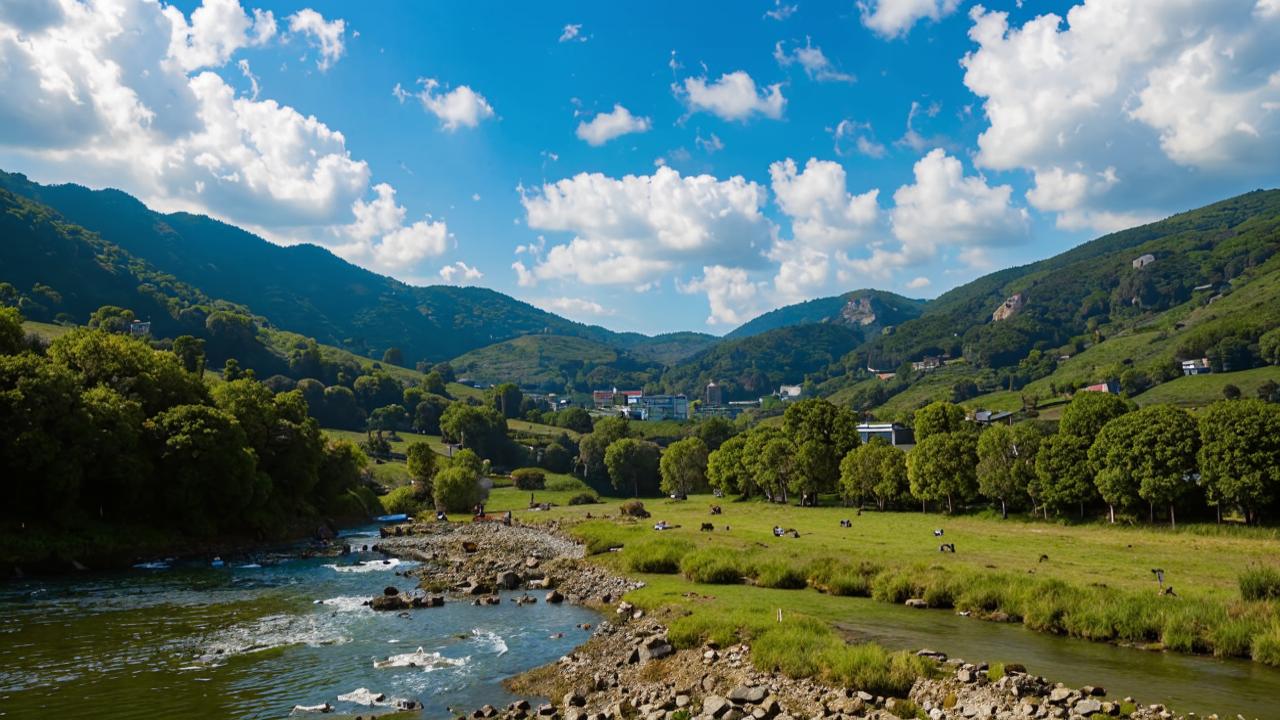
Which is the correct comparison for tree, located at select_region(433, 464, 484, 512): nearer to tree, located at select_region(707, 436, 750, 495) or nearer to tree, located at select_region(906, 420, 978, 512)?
tree, located at select_region(707, 436, 750, 495)

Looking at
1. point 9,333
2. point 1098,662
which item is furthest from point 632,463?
point 1098,662

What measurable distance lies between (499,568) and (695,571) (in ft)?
57.3

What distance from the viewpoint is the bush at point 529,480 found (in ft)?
495

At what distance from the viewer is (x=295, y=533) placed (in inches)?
3282

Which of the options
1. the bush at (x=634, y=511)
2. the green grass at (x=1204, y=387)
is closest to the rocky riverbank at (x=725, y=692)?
the bush at (x=634, y=511)

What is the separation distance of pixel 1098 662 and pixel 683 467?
102 m

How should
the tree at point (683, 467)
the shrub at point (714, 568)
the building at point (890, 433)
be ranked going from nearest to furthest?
the shrub at point (714, 568) → the tree at point (683, 467) → the building at point (890, 433)

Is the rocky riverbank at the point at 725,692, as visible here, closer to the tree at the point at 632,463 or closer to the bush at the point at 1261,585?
the bush at the point at 1261,585

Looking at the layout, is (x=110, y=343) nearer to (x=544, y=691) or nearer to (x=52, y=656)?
(x=52, y=656)

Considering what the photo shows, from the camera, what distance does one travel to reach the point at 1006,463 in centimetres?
7294

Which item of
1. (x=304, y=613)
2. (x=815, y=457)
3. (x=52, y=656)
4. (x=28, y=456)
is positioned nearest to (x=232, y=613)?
(x=304, y=613)

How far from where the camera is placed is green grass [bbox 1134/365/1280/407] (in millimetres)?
166000

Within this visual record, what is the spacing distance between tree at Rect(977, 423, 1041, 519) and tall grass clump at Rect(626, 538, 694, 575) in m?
37.3

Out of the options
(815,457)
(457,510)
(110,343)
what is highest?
(110,343)
